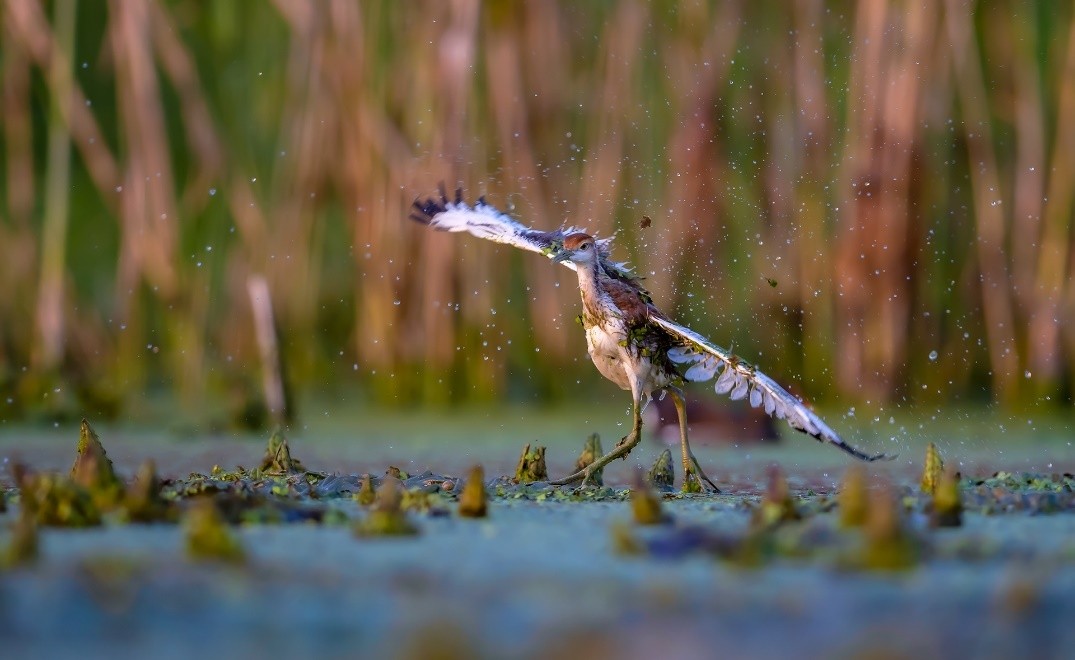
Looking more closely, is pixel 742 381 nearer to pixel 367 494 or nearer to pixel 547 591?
pixel 367 494

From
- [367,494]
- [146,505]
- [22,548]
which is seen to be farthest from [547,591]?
[367,494]

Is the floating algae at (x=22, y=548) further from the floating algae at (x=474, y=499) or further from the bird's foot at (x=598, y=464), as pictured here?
the bird's foot at (x=598, y=464)

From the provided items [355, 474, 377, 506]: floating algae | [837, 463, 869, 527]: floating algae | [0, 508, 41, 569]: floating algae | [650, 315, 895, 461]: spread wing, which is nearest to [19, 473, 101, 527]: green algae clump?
[0, 508, 41, 569]: floating algae

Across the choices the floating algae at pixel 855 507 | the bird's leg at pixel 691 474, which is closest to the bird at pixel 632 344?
the bird's leg at pixel 691 474

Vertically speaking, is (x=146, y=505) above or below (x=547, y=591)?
above

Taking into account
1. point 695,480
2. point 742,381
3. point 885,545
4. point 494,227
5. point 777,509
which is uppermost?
point 494,227

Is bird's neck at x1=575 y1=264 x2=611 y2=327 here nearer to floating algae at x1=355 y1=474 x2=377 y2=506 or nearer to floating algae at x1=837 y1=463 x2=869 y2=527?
floating algae at x1=355 y1=474 x2=377 y2=506
